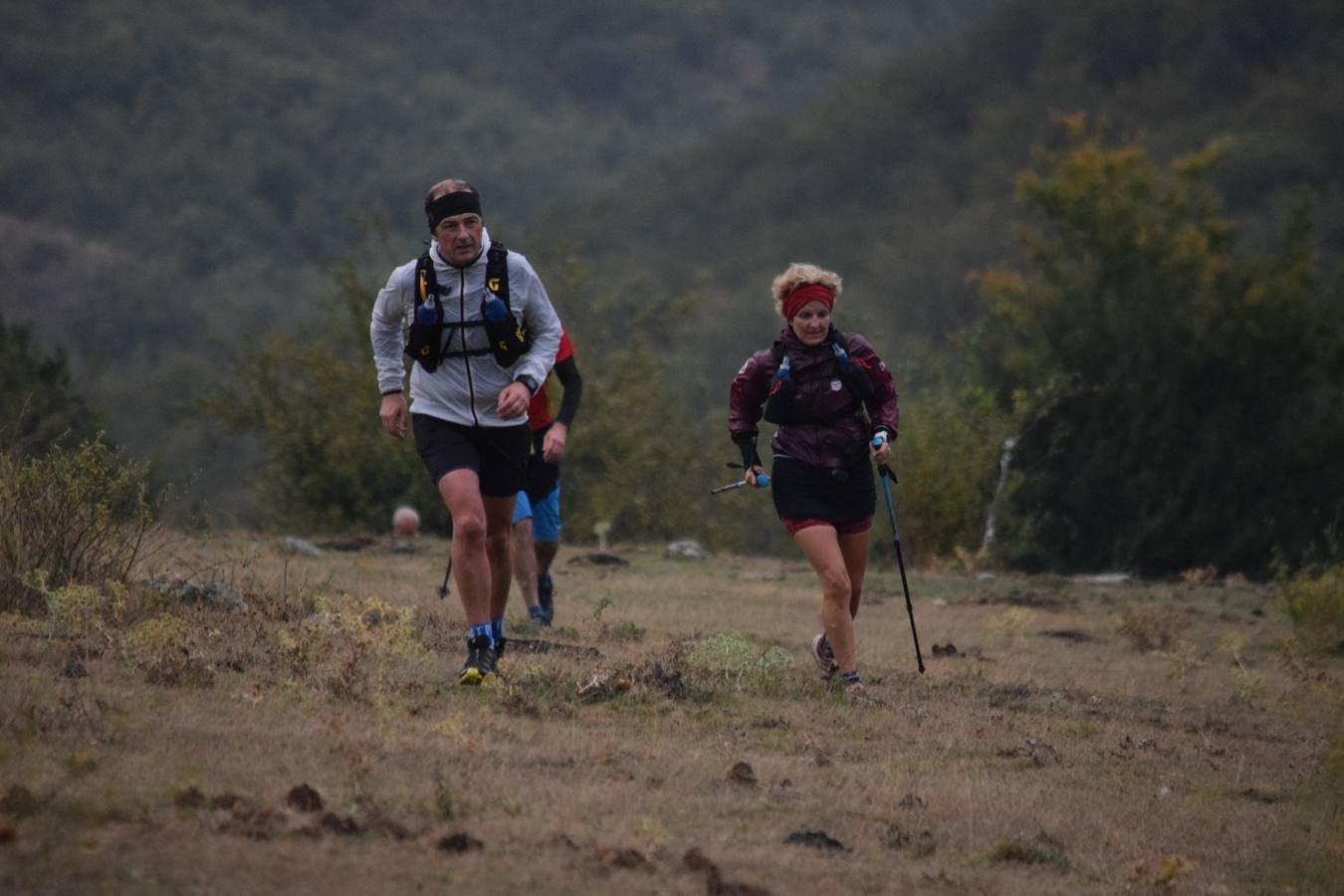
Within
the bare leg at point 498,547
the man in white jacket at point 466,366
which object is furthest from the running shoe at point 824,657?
the man in white jacket at point 466,366

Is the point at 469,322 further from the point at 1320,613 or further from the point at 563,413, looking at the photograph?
the point at 1320,613

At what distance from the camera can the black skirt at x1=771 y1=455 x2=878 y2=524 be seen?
31.4 feet

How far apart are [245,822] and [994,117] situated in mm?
95933

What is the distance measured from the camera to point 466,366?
853 centimetres

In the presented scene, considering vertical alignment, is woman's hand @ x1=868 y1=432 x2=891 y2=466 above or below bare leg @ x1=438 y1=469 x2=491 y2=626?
above

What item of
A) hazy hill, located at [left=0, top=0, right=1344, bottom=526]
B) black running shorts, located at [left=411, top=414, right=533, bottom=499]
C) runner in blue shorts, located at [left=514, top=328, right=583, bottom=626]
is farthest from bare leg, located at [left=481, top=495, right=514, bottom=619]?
hazy hill, located at [left=0, top=0, right=1344, bottom=526]

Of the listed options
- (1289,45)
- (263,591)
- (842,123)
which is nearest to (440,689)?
(263,591)

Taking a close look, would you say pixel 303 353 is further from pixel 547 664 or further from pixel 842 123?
pixel 842 123

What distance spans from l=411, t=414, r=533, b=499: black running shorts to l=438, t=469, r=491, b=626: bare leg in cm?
8

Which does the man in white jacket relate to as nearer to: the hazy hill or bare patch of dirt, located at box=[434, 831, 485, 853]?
bare patch of dirt, located at box=[434, 831, 485, 853]

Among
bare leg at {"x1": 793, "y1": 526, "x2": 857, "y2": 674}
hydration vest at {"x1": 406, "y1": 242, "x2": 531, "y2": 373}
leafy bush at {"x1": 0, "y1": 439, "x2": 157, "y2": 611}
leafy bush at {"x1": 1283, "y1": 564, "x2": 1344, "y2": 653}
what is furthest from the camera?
leafy bush at {"x1": 1283, "y1": 564, "x2": 1344, "y2": 653}

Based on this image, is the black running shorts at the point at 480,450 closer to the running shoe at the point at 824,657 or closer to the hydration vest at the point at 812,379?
the hydration vest at the point at 812,379

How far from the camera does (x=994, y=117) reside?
9838 centimetres

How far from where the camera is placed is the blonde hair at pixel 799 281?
31.3 ft
